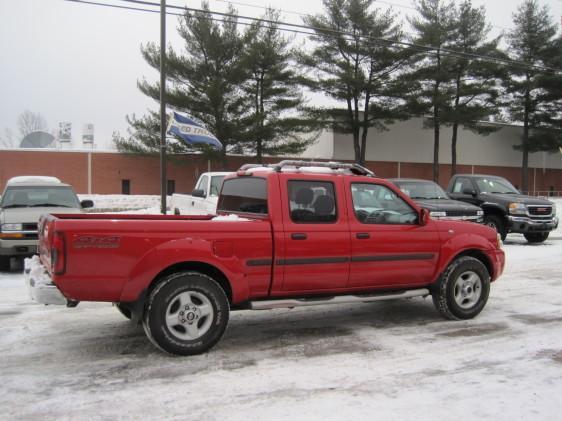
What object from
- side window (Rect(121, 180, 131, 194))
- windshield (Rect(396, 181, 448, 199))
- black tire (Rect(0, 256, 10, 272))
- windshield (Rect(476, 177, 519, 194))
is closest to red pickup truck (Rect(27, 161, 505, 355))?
black tire (Rect(0, 256, 10, 272))

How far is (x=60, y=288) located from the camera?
4.68 meters

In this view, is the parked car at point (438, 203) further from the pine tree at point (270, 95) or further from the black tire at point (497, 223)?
the pine tree at point (270, 95)

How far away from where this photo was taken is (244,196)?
613cm

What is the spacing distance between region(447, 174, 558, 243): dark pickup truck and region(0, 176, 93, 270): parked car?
10406 mm

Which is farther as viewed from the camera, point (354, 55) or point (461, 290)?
point (354, 55)

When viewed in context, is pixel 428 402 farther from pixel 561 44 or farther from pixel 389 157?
pixel 561 44

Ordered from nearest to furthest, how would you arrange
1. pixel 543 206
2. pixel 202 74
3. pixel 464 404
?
1. pixel 464 404
2. pixel 543 206
3. pixel 202 74

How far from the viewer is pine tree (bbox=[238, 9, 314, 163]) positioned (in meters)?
30.6

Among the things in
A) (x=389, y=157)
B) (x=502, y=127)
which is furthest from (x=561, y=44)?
(x=389, y=157)

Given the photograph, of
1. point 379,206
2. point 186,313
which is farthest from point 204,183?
point 186,313

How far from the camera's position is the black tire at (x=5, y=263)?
33.3 feet

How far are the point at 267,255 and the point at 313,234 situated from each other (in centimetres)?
56

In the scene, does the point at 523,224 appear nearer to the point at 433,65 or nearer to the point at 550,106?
the point at 433,65

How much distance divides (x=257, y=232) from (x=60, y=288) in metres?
1.85
